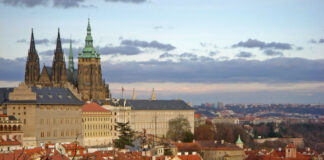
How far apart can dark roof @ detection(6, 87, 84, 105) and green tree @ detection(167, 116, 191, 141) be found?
37.7 metres

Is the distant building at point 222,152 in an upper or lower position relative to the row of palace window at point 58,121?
lower

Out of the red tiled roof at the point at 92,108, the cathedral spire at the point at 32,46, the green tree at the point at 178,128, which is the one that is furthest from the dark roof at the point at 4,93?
the cathedral spire at the point at 32,46

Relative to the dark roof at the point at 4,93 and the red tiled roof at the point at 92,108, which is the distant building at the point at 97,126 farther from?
the dark roof at the point at 4,93

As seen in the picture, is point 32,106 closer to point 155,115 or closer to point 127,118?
point 127,118

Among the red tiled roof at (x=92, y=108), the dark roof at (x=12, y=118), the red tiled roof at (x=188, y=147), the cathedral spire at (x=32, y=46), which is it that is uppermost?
the cathedral spire at (x=32, y=46)

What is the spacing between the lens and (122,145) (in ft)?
450

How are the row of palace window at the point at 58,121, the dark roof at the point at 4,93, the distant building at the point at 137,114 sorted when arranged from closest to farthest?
the row of palace window at the point at 58,121 → the dark roof at the point at 4,93 → the distant building at the point at 137,114

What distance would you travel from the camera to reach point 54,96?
142 metres

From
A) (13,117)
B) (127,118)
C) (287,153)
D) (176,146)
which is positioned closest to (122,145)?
(176,146)

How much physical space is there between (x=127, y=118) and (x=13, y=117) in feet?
180

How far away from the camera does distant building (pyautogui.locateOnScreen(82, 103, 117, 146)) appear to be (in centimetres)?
15688

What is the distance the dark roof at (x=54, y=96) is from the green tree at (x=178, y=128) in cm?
3768

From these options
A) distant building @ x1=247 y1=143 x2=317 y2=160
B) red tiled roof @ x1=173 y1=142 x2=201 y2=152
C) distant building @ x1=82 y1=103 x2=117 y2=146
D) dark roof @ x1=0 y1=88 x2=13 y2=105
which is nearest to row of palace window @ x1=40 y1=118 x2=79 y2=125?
distant building @ x1=82 y1=103 x2=117 y2=146

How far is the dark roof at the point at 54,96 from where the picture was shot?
138 m
